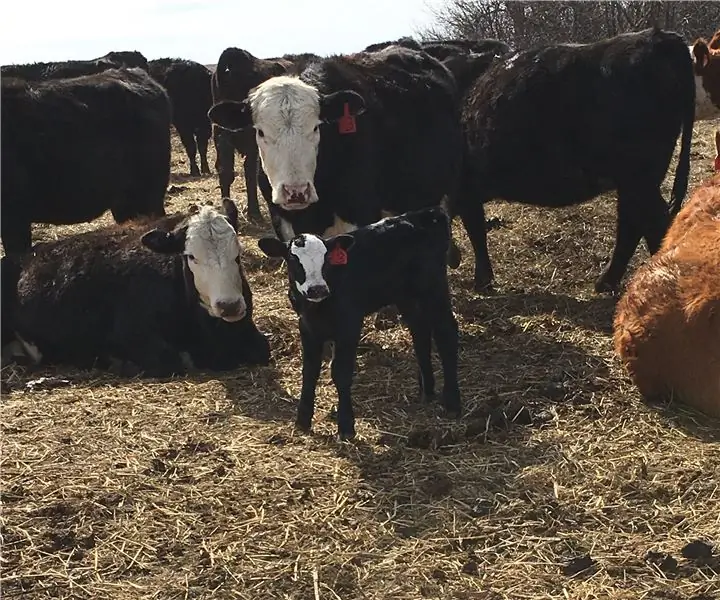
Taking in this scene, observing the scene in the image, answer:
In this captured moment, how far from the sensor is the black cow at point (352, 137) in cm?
539

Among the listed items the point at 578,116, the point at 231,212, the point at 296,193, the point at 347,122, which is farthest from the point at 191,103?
the point at 296,193

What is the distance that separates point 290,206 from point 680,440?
2564 mm

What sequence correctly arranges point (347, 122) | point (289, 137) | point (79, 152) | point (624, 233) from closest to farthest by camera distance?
point (289, 137), point (347, 122), point (624, 233), point (79, 152)

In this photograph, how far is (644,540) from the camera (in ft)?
11.1

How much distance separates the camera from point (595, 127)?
6.57m

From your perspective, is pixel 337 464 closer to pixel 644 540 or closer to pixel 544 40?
pixel 644 540

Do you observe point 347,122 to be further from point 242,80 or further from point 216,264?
point 242,80

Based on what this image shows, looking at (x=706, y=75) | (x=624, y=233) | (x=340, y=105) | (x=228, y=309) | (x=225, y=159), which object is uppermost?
(x=706, y=75)

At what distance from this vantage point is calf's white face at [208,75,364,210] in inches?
207

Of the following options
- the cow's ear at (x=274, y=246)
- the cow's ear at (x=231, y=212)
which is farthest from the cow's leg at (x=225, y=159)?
the cow's ear at (x=274, y=246)

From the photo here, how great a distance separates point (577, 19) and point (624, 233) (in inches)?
690

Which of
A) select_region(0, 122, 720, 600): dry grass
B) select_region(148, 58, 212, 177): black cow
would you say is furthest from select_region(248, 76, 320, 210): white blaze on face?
select_region(148, 58, 212, 177): black cow

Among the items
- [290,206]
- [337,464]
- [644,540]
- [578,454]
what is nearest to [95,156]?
[290,206]

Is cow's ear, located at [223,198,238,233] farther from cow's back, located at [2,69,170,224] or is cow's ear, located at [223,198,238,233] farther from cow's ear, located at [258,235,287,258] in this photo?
cow's back, located at [2,69,170,224]
